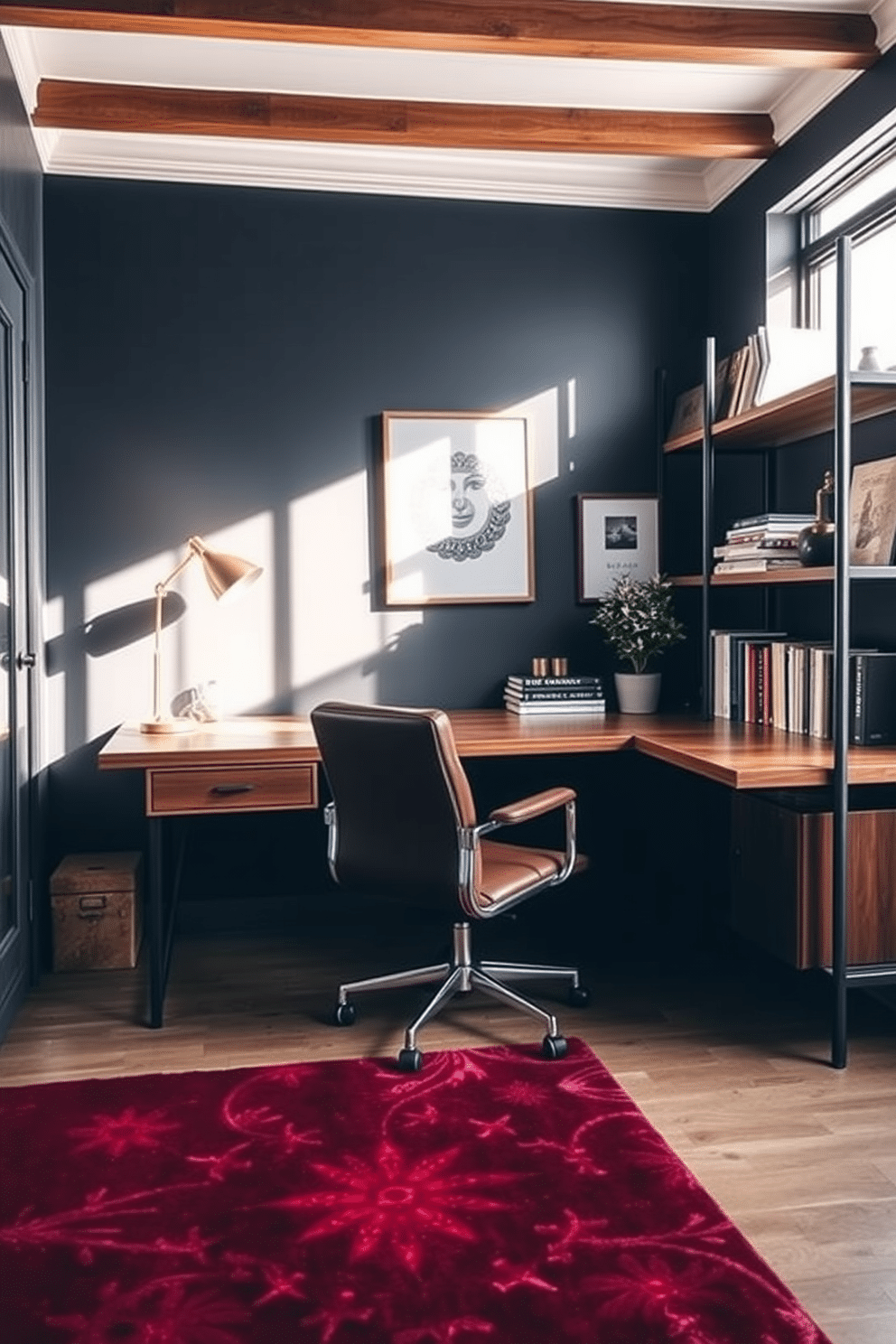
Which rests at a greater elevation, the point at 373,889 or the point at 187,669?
the point at 187,669

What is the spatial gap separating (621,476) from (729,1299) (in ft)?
8.50

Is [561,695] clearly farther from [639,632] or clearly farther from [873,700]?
[873,700]

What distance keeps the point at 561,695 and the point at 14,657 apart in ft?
4.88

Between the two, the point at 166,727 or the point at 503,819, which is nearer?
the point at 503,819

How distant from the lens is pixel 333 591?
3568mm

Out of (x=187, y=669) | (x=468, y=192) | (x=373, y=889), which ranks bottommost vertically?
(x=373, y=889)

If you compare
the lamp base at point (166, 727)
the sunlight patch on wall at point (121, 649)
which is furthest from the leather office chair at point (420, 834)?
the sunlight patch on wall at point (121, 649)

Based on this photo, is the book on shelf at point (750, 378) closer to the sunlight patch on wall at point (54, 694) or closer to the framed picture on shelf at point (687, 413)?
the framed picture on shelf at point (687, 413)

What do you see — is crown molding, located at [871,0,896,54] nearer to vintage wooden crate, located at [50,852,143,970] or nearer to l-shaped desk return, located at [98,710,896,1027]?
l-shaped desk return, located at [98,710,896,1027]

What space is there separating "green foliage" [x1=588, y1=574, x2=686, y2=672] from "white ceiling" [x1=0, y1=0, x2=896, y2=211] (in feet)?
4.07

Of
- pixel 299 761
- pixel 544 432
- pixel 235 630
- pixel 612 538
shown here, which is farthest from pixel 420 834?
pixel 544 432

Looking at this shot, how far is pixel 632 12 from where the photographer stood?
8.81 feet

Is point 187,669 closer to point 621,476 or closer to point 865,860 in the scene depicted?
point 621,476

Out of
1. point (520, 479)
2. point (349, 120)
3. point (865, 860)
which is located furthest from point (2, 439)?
point (865, 860)
